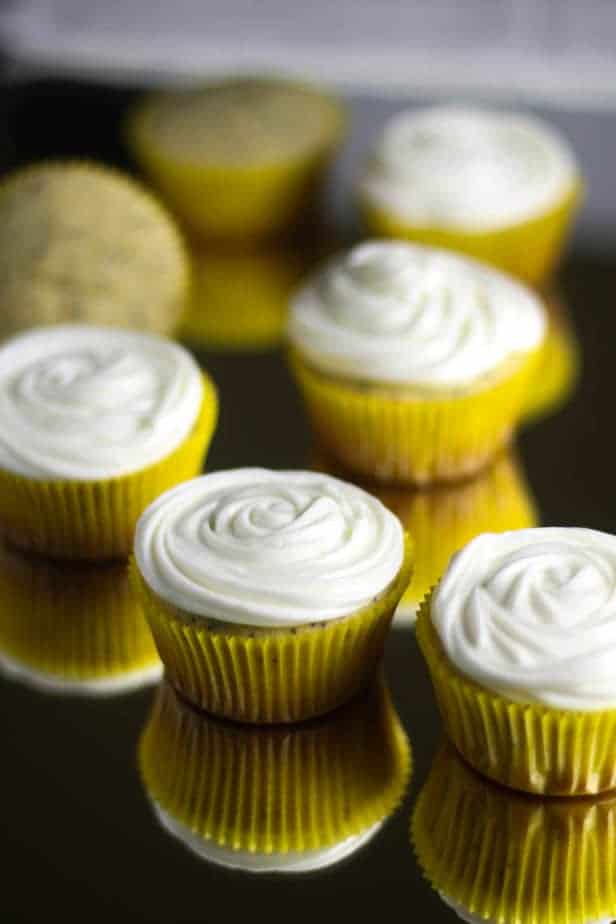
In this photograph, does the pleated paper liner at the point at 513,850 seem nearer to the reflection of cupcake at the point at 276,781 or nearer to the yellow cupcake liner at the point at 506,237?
the reflection of cupcake at the point at 276,781

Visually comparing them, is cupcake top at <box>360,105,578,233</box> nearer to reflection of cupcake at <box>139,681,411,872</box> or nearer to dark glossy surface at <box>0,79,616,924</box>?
dark glossy surface at <box>0,79,616,924</box>

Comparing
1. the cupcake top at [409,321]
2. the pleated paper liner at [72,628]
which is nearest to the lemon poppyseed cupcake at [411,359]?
the cupcake top at [409,321]

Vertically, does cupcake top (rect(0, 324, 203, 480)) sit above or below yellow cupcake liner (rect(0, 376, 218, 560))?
above

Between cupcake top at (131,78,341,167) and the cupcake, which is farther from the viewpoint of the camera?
cupcake top at (131,78,341,167)

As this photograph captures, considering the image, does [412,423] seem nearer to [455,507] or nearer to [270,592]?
[455,507]

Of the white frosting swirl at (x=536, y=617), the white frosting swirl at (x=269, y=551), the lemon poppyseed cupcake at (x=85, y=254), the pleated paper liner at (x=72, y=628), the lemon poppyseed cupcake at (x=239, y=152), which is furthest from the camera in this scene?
the lemon poppyseed cupcake at (x=239, y=152)

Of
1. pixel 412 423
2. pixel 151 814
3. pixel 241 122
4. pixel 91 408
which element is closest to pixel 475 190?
pixel 241 122

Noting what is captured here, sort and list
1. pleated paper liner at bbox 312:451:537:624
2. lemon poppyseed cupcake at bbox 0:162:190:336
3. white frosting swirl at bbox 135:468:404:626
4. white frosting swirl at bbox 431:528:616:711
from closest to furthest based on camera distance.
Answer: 1. white frosting swirl at bbox 431:528:616:711
2. white frosting swirl at bbox 135:468:404:626
3. pleated paper liner at bbox 312:451:537:624
4. lemon poppyseed cupcake at bbox 0:162:190:336

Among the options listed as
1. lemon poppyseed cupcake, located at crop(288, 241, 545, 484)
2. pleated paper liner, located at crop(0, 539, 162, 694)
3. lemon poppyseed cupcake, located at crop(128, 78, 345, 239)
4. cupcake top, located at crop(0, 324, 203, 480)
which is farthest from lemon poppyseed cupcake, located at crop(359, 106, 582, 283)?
pleated paper liner, located at crop(0, 539, 162, 694)
